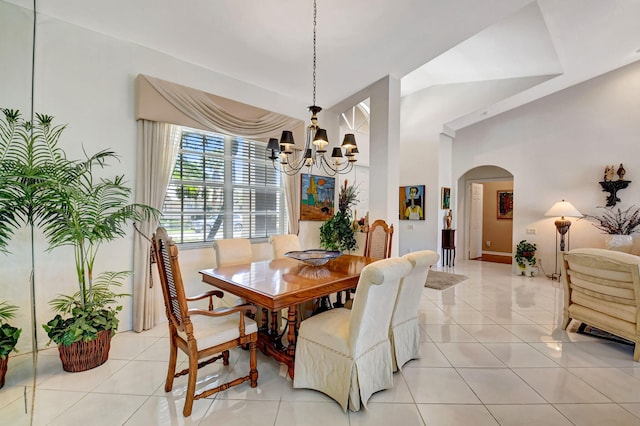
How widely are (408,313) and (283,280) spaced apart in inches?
44.7

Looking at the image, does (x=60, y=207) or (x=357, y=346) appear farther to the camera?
(x=60, y=207)

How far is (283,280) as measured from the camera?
2.19 m

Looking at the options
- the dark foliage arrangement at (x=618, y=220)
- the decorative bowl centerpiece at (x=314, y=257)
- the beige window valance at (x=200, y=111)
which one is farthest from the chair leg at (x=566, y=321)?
the beige window valance at (x=200, y=111)

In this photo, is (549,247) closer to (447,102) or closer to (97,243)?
(447,102)

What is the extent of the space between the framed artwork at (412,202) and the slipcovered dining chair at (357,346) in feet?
16.5

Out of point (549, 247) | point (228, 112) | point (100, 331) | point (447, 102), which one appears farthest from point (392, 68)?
point (549, 247)

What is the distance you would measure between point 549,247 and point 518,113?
2.92 m

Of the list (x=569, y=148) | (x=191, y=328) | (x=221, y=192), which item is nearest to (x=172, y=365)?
(x=191, y=328)

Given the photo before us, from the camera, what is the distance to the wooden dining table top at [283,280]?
1.87 meters

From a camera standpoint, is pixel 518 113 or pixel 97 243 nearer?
pixel 97 243

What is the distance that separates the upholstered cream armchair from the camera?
250 cm

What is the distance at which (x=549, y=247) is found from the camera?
5.74m

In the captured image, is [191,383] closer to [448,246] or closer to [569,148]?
[448,246]

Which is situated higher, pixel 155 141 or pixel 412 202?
pixel 155 141
